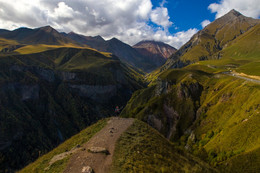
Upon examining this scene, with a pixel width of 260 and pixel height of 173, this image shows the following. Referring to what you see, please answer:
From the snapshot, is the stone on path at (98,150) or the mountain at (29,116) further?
the mountain at (29,116)

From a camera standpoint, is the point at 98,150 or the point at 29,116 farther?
the point at 29,116

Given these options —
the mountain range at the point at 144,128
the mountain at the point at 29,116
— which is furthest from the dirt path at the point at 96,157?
the mountain at the point at 29,116

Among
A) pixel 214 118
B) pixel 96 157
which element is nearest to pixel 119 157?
pixel 96 157

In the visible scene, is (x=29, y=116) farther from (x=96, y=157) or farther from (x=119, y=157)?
(x=119, y=157)

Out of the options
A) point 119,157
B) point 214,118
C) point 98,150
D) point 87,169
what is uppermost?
point 98,150

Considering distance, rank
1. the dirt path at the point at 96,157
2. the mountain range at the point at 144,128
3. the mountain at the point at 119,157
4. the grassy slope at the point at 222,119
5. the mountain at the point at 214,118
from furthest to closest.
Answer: the grassy slope at the point at 222,119 → the mountain at the point at 214,118 → the mountain range at the point at 144,128 → the mountain at the point at 119,157 → the dirt path at the point at 96,157

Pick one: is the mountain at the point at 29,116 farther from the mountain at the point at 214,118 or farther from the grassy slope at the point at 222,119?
the mountain at the point at 214,118

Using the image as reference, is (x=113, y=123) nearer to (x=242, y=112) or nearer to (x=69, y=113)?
(x=242, y=112)

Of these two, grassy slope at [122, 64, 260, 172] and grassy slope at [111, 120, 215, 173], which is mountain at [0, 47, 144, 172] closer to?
grassy slope at [122, 64, 260, 172]

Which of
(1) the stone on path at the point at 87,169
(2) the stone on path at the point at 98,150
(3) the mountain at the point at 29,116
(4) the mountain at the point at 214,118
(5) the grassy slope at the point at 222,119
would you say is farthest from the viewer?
(3) the mountain at the point at 29,116
